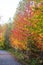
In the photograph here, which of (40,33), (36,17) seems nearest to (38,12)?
(36,17)

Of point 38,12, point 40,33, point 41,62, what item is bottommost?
point 41,62

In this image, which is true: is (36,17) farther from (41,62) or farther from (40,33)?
(41,62)

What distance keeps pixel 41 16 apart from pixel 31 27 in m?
3.80

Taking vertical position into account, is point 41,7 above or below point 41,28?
above

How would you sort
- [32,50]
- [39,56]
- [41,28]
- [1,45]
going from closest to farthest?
[41,28]
[39,56]
[32,50]
[1,45]

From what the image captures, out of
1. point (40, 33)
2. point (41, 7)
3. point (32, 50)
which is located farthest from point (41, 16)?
point (32, 50)

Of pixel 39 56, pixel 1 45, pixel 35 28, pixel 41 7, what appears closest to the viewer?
pixel 41 7

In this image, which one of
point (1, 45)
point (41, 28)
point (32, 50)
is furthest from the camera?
point (1, 45)

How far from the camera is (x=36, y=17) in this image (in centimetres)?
1695

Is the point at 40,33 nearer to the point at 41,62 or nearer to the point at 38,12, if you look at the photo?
the point at 38,12

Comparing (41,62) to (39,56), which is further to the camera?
(39,56)

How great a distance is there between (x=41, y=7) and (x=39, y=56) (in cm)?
880

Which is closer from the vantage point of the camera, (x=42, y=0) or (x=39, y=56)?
(x=42, y=0)

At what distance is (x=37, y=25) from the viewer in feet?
59.4
